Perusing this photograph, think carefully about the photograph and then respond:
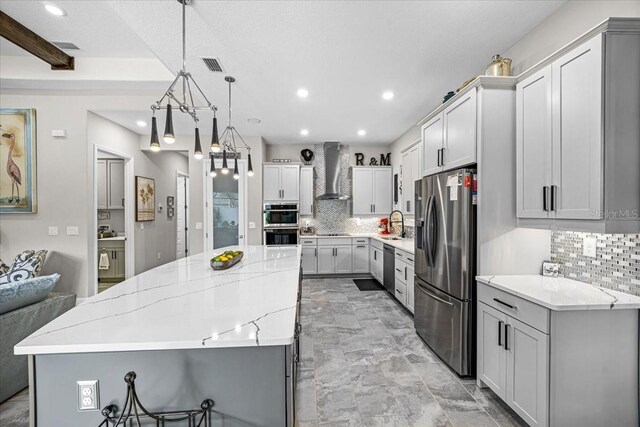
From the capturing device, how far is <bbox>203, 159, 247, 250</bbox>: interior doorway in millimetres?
5707

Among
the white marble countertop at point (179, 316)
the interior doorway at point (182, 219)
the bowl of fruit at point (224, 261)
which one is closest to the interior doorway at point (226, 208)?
the interior doorway at point (182, 219)

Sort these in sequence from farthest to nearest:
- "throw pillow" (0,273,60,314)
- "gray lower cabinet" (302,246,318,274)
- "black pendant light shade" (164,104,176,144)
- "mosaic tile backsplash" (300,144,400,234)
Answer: "mosaic tile backsplash" (300,144,400,234), "gray lower cabinet" (302,246,318,274), "throw pillow" (0,273,60,314), "black pendant light shade" (164,104,176,144)

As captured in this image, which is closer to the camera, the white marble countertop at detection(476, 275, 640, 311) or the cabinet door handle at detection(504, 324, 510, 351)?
the white marble countertop at detection(476, 275, 640, 311)

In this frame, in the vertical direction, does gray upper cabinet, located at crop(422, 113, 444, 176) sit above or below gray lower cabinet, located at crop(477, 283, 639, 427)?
above

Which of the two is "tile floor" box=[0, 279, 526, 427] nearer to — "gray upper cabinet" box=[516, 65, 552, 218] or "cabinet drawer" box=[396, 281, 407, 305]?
"cabinet drawer" box=[396, 281, 407, 305]

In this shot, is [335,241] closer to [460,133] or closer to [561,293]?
[460,133]

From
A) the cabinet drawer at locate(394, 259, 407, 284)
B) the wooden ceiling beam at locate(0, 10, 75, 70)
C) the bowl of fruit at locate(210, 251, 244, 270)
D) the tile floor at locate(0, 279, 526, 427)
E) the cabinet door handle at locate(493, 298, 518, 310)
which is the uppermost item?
the wooden ceiling beam at locate(0, 10, 75, 70)

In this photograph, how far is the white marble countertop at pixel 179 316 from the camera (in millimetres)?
1105

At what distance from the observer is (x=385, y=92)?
360 centimetres

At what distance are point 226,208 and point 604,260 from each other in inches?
208

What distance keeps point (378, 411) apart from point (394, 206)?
4.32 meters

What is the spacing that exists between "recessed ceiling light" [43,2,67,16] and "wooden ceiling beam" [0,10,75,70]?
1.59ft

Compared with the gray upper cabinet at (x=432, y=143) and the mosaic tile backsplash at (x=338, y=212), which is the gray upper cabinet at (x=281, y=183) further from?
the gray upper cabinet at (x=432, y=143)

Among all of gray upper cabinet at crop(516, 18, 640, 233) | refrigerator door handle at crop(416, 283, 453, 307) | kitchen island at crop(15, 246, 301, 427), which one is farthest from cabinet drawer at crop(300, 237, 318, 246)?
kitchen island at crop(15, 246, 301, 427)
